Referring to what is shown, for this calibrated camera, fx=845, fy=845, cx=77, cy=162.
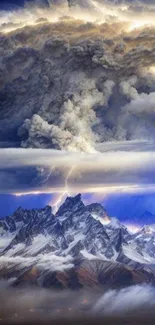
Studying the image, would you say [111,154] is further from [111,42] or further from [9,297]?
[9,297]

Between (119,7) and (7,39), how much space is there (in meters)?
2.93

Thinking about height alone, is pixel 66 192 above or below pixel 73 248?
above

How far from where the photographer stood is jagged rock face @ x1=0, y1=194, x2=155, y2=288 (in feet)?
67.9

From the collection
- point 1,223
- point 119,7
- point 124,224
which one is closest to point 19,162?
point 1,223

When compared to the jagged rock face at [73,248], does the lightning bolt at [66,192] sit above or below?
above

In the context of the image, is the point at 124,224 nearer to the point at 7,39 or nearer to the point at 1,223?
the point at 1,223

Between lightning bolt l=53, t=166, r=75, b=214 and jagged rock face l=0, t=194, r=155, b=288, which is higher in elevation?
lightning bolt l=53, t=166, r=75, b=214

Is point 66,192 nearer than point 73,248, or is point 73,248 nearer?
point 66,192

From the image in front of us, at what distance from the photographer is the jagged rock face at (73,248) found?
20.7 metres

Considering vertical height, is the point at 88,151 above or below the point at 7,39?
below

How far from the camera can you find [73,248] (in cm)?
2158

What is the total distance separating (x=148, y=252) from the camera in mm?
21406

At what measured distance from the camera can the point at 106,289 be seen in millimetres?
20375

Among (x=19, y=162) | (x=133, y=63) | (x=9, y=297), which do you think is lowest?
(x=9, y=297)
